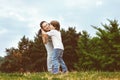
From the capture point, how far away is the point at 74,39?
7081 centimetres

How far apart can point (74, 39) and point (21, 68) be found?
10.9m

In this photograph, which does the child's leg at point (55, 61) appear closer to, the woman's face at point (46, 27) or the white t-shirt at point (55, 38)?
the white t-shirt at point (55, 38)

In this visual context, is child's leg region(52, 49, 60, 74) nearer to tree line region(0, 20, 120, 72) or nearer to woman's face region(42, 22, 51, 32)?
woman's face region(42, 22, 51, 32)

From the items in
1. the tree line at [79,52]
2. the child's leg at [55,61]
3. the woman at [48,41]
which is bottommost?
the child's leg at [55,61]

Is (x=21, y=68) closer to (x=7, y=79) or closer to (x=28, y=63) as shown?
(x=28, y=63)

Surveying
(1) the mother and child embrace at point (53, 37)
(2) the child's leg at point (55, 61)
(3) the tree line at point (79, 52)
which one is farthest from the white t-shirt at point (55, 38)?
(3) the tree line at point (79, 52)

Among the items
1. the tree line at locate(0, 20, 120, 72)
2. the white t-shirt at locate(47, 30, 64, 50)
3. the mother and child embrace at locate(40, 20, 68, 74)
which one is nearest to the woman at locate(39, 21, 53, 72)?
the mother and child embrace at locate(40, 20, 68, 74)

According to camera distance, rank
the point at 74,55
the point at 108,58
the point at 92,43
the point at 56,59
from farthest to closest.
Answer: the point at 74,55
the point at 92,43
the point at 108,58
the point at 56,59

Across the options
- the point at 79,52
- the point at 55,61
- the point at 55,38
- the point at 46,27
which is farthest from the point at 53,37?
the point at 79,52

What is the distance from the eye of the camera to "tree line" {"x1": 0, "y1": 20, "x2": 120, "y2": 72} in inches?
1943

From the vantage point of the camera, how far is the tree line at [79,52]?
162 ft

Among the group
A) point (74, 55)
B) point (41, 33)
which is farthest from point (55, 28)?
point (74, 55)

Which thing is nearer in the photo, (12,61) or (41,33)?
(41,33)

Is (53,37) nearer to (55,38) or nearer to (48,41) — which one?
(55,38)
